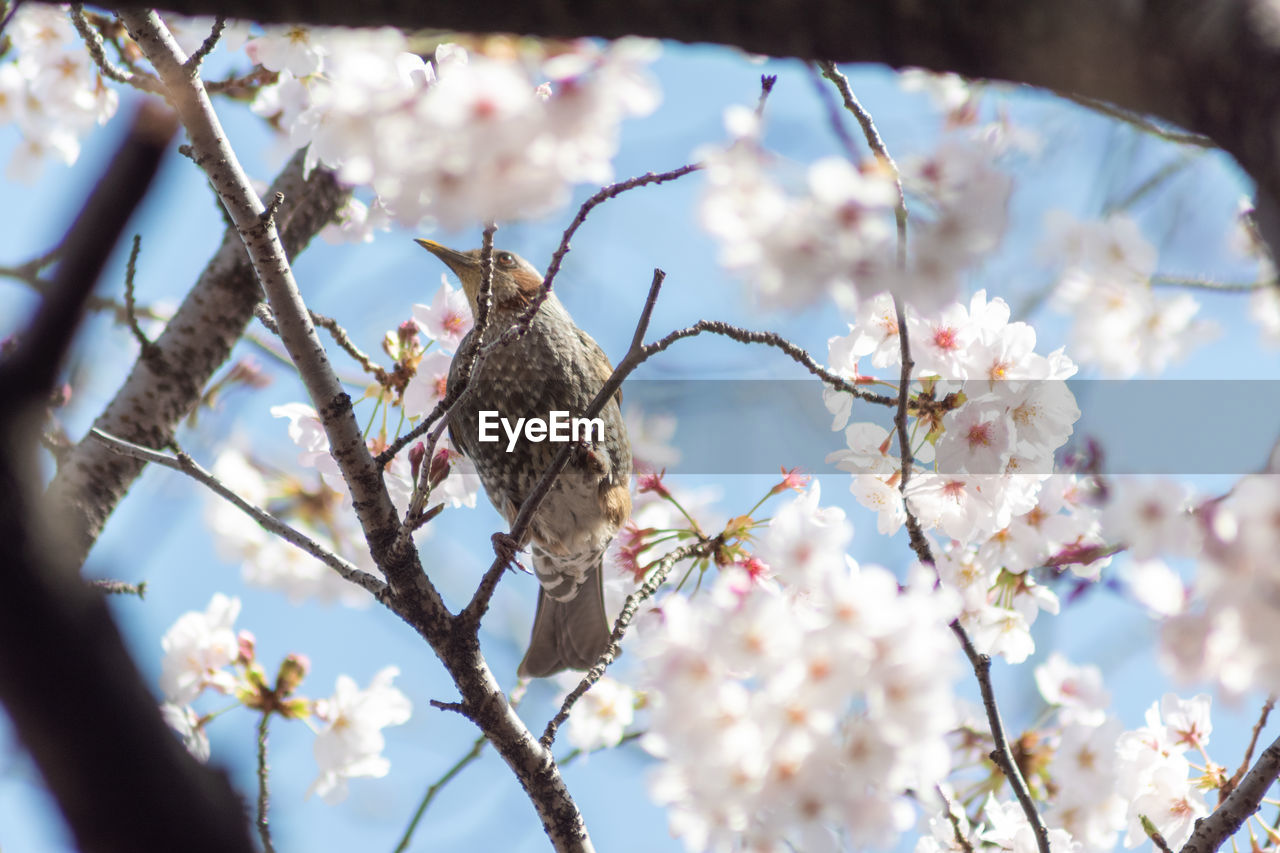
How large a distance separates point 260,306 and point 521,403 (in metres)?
1.20

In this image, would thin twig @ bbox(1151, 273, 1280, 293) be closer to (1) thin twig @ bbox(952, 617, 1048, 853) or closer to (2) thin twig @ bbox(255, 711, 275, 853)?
(1) thin twig @ bbox(952, 617, 1048, 853)

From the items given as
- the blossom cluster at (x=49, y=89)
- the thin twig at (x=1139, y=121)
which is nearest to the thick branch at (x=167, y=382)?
the blossom cluster at (x=49, y=89)

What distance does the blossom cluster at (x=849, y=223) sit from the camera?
3.01 feet

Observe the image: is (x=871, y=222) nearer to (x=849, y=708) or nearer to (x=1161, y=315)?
(x=849, y=708)

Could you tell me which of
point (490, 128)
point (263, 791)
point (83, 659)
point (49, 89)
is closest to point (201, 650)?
point (263, 791)

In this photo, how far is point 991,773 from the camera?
8.24ft

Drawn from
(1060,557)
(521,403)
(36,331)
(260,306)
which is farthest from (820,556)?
(521,403)

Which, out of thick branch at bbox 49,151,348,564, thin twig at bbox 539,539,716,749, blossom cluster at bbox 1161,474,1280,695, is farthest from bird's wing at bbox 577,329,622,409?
blossom cluster at bbox 1161,474,1280,695

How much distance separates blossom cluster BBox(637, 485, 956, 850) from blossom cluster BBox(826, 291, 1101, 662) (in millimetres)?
707

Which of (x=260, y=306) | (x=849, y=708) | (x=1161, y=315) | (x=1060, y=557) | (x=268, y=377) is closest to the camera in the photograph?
(x=849, y=708)

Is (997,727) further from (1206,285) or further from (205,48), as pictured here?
(205,48)

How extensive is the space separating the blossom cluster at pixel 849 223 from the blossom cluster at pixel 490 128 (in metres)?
0.18

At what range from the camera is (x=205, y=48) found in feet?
5.56

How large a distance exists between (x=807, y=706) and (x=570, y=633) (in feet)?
7.31
